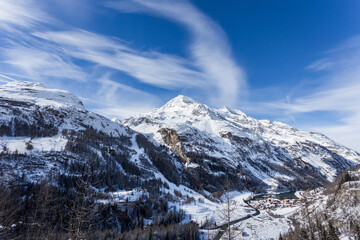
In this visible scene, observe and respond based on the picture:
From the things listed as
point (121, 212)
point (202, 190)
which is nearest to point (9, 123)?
point (121, 212)

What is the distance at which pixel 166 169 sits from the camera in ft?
586

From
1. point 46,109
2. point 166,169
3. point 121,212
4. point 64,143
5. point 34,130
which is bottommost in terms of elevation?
point 121,212

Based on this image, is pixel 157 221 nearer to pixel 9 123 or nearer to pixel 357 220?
pixel 357 220

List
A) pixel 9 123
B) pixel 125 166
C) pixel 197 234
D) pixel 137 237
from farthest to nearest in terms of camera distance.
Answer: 1. pixel 125 166
2. pixel 9 123
3. pixel 197 234
4. pixel 137 237

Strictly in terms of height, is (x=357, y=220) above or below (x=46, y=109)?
below

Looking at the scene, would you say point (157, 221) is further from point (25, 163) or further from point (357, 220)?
point (357, 220)

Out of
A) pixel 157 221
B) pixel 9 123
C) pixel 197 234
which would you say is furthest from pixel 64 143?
pixel 197 234

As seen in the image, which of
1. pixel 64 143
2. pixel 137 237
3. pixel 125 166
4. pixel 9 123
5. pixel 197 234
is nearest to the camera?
pixel 137 237

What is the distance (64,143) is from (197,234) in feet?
350

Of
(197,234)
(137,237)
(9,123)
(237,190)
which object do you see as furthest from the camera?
(237,190)

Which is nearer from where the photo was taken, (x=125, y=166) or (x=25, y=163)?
(x=25, y=163)

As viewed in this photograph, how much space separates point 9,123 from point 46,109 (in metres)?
58.2

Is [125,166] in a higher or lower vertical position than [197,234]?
higher

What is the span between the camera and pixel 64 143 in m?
121
